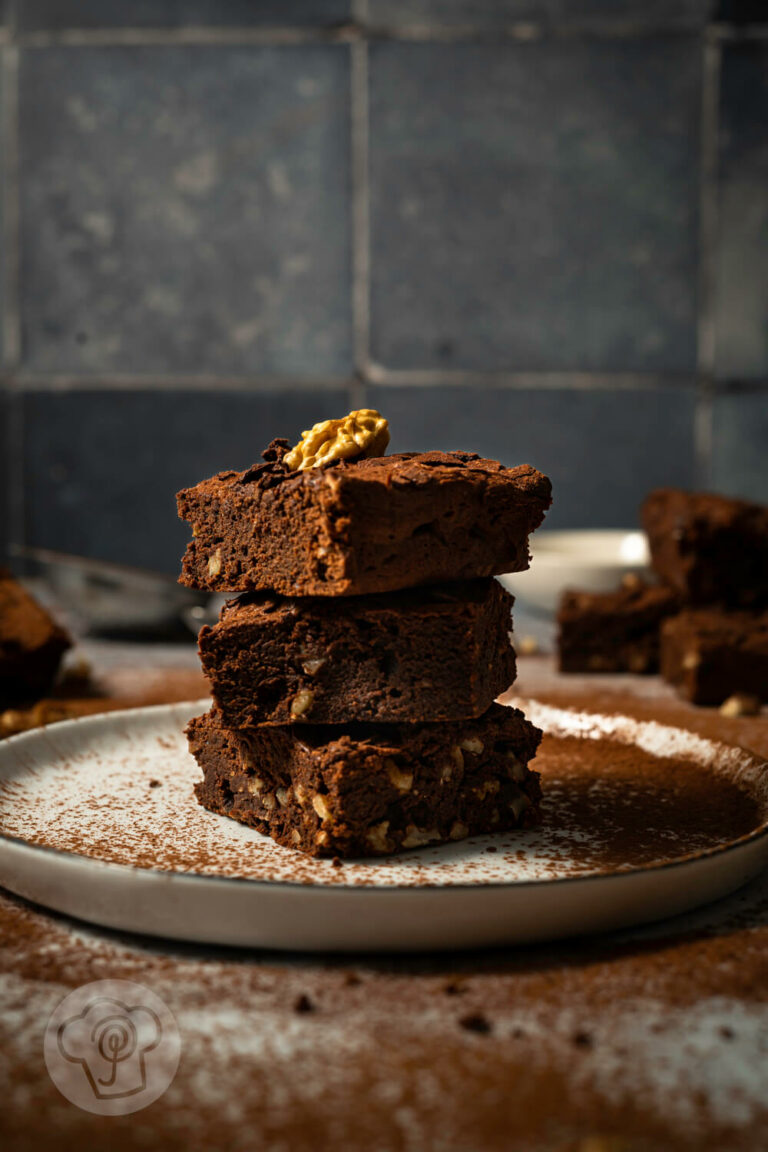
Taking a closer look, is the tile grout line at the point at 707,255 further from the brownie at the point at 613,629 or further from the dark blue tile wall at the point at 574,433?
the brownie at the point at 613,629

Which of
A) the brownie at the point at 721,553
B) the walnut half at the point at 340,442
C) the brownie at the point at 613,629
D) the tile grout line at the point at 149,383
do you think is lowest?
the brownie at the point at 613,629

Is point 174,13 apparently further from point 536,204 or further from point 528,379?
point 528,379

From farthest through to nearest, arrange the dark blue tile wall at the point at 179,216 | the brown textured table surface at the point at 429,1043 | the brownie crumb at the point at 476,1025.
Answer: the dark blue tile wall at the point at 179,216
the brownie crumb at the point at 476,1025
the brown textured table surface at the point at 429,1043

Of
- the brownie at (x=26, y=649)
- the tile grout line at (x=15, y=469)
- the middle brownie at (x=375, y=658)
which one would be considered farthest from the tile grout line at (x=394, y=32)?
the middle brownie at (x=375, y=658)

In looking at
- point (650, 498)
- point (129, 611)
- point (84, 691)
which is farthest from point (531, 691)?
point (129, 611)

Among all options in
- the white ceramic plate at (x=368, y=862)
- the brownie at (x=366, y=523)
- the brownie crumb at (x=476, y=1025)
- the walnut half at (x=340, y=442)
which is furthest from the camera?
the walnut half at (x=340, y=442)

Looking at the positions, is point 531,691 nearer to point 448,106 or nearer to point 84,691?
point 84,691

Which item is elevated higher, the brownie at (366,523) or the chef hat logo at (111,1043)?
the brownie at (366,523)

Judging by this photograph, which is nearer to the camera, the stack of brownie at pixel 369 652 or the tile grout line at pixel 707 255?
the stack of brownie at pixel 369 652
